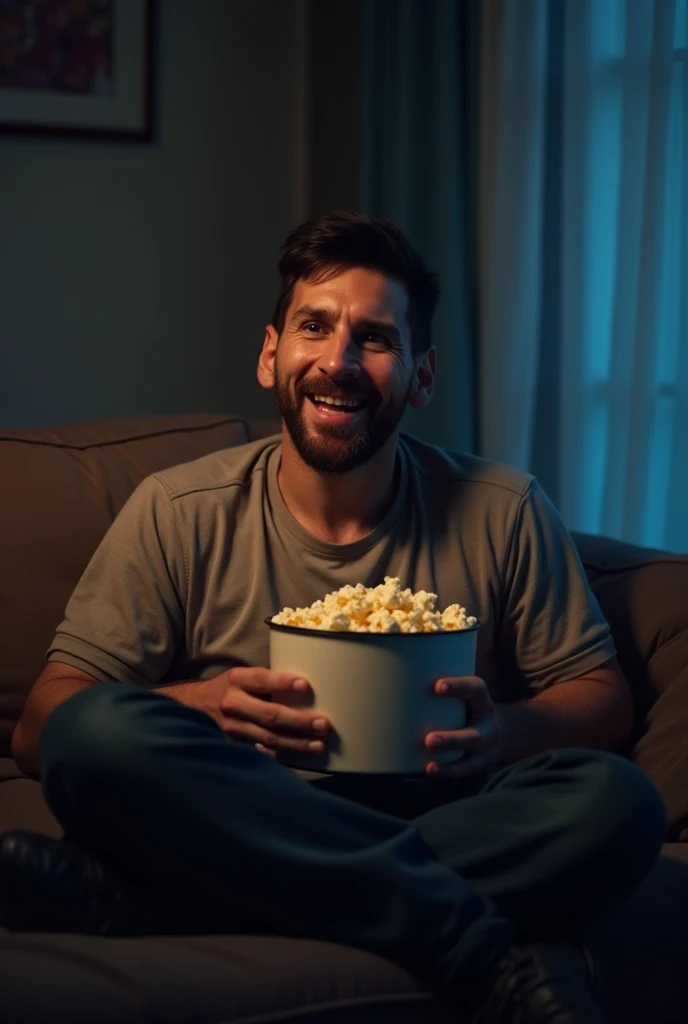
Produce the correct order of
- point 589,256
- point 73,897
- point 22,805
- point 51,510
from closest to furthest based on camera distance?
point 73,897 < point 22,805 < point 51,510 < point 589,256

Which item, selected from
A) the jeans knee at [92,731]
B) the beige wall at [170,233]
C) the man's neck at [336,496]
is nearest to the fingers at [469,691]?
the jeans knee at [92,731]

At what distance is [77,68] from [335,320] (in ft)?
6.14

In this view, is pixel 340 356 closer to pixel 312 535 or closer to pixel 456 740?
pixel 312 535

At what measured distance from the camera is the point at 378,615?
1.46 metres

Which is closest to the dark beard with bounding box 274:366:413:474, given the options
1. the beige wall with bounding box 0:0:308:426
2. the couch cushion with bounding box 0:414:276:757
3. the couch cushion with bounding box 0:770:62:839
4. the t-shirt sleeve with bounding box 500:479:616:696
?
the t-shirt sleeve with bounding box 500:479:616:696

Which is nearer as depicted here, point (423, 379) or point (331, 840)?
point (331, 840)

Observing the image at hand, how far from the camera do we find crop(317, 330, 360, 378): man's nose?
1.87m

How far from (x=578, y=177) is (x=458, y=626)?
1520 mm

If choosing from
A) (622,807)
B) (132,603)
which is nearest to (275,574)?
(132,603)

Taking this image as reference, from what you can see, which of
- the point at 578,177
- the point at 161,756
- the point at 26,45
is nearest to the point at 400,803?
the point at 161,756

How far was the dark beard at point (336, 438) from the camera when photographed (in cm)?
188

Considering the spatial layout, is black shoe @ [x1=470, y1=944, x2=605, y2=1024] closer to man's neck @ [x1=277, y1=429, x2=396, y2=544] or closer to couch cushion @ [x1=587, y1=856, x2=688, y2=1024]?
couch cushion @ [x1=587, y1=856, x2=688, y2=1024]

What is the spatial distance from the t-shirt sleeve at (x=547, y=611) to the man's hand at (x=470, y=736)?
0.32 metres

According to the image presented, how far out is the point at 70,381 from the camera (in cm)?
348
